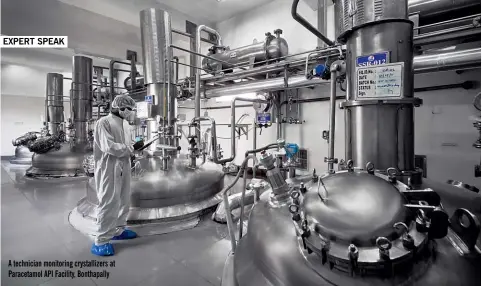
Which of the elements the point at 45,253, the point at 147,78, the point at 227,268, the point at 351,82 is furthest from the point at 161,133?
the point at 351,82

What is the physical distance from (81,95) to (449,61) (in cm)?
537

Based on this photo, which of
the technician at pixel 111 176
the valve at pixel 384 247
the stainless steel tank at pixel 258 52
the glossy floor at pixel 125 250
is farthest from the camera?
the stainless steel tank at pixel 258 52

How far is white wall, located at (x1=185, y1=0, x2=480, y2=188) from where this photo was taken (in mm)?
2432

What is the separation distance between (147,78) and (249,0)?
7.86 ft

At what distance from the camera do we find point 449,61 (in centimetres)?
186

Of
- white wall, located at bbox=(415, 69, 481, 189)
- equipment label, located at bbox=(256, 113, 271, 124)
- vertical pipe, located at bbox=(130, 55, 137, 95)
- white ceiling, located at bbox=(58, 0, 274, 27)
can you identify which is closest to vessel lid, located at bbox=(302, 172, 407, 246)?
white wall, located at bbox=(415, 69, 481, 189)

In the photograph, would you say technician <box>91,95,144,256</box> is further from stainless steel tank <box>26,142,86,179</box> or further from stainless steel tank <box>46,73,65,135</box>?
stainless steel tank <box>46,73,65,135</box>

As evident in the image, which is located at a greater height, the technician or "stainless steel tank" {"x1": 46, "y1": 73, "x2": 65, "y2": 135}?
"stainless steel tank" {"x1": 46, "y1": 73, "x2": 65, "y2": 135}

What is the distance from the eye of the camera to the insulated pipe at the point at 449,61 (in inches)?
70.0

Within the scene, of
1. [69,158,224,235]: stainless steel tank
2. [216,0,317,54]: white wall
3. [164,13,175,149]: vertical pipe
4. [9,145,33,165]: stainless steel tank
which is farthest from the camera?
[9,145,33,165]: stainless steel tank

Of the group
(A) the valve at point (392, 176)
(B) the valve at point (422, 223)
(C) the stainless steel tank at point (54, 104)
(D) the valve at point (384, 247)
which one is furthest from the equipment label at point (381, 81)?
(C) the stainless steel tank at point (54, 104)

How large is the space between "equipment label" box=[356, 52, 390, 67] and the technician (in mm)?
1599

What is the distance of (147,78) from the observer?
2707mm

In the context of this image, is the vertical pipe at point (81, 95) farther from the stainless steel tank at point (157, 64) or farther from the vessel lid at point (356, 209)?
the vessel lid at point (356, 209)
